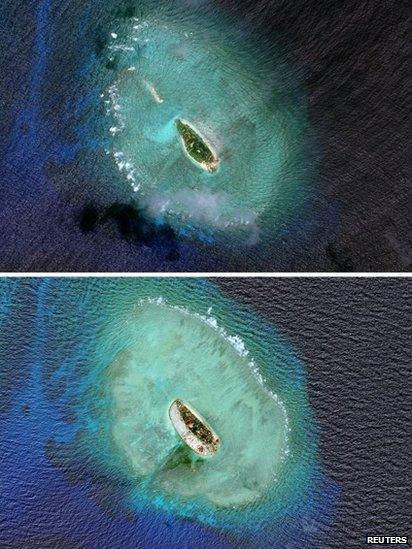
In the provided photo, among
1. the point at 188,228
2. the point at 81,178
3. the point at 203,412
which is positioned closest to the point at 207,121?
the point at 188,228

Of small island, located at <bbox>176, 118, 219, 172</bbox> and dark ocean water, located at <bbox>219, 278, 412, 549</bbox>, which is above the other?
small island, located at <bbox>176, 118, 219, 172</bbox>

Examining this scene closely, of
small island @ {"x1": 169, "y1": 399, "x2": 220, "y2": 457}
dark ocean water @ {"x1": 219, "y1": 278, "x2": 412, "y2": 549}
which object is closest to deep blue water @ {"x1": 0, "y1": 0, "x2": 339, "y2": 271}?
dark ocean water @ {"x1": 219, "y1": 278, "x2": 412, "y2": 549}

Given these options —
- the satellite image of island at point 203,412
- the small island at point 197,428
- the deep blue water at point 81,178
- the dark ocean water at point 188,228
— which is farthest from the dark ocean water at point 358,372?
the small island at point 197,428

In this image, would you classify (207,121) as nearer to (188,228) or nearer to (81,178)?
(188,228)

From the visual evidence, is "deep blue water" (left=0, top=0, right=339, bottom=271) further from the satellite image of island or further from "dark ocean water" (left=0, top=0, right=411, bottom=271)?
the satellite image of island

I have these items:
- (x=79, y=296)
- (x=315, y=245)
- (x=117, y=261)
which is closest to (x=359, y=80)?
(x=315, y=245)

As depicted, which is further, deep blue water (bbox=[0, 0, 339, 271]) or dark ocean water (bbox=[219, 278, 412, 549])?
deep blue water (bbox=[0, 0, 339, 271])

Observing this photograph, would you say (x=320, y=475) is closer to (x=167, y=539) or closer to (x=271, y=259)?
(x=167, y=539)
